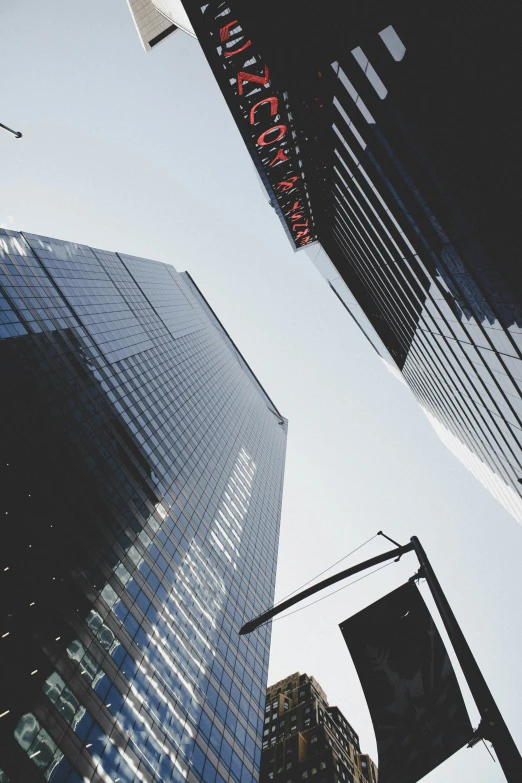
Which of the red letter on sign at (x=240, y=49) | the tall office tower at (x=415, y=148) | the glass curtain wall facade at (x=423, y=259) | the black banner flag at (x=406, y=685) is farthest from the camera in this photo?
the red letter on sign at (x=240, y=49)

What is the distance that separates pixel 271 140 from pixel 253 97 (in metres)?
4.58

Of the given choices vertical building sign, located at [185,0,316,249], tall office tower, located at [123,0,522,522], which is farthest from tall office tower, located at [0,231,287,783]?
tall office tower, located at [123,0,522,522]

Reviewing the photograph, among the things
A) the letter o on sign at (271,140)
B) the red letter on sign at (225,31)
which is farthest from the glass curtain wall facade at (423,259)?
the red letter on sign at (225,31)

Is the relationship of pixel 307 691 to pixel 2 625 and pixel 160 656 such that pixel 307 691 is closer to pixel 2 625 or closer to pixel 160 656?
pixel 160 656

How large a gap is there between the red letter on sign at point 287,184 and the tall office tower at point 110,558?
91.6 ft

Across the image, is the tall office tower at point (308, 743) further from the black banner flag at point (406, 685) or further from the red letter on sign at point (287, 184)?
the red letter on sign at point (287, 184)

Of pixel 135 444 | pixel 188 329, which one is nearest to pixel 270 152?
pixel 135 444

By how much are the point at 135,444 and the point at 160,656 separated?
20.8 meters

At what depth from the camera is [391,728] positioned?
20.9 ft

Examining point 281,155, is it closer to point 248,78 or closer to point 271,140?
point 271,140

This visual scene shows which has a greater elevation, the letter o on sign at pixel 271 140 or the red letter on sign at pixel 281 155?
the letter o on sign at pixel 271 140

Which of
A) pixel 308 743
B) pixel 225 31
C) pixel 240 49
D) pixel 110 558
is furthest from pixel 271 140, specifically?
pixel 308 743

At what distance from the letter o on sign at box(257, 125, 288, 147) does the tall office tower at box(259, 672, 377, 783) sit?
84446 mm

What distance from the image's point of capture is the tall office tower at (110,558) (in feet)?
79.2
